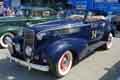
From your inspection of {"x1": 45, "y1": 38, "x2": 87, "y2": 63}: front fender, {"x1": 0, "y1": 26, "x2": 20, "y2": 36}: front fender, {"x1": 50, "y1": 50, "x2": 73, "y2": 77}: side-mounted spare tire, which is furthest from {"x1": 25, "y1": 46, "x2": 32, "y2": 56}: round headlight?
{"x1": 0, "y1": 26, "x2": 20, "y2": 36}: front fender

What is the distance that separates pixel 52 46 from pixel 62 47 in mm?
202

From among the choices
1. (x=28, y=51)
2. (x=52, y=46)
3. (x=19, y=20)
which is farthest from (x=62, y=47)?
(x=19, y=20)

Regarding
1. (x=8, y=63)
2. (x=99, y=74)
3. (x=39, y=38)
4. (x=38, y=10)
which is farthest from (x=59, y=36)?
(x=38, y=10)

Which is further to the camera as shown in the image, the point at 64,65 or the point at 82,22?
the point at 82,22

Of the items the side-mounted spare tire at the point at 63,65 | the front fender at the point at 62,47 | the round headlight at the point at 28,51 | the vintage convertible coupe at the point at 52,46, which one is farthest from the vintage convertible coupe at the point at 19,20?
the side-mounted spare tire at the point at 63,65

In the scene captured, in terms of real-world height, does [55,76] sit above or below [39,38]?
below

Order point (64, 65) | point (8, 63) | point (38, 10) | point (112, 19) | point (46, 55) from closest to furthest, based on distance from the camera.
Answer: point (46, 55) → point (64, 65) → point (8, 63) → point (38, 10) → point (112, 19)

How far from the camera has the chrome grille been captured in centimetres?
427

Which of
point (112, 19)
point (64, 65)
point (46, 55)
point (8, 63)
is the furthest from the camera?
point (112, 19)

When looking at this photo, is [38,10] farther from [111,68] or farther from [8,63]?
[111,68]

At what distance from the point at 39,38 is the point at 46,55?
0.44m

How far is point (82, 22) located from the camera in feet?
16.8

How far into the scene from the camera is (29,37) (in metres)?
4.35

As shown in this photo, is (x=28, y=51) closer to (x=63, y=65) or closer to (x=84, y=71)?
(x=63, y=65)
